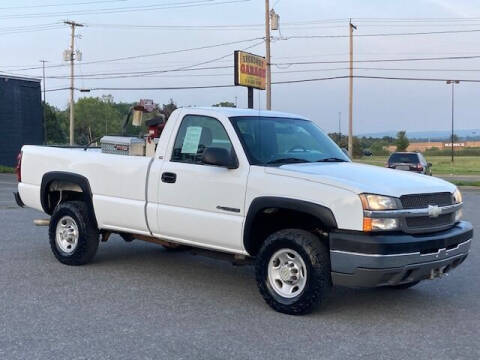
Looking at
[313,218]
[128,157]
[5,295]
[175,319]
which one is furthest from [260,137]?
[5,295]

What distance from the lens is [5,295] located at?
6.20 metres

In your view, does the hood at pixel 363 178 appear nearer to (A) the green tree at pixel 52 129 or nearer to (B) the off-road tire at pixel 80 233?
(B) the off-road tire at pixel 80 233

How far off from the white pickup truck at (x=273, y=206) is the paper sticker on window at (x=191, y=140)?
1 cm

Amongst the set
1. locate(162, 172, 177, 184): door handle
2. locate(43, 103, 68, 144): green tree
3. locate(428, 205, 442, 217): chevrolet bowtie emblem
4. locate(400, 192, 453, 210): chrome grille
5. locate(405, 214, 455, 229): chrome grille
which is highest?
locate(43, 103, 68, 144): green tree

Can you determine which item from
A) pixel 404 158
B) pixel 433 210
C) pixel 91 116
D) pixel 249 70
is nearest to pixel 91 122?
pixel 91 116

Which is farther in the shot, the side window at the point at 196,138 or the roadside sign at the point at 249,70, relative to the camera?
the roadside sign at the point at 249,70

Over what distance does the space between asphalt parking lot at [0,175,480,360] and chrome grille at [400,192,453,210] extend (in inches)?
41.5

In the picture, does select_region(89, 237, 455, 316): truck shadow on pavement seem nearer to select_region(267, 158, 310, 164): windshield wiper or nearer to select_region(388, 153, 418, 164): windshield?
select_region(267, 158, 310, 164): windshield wiper

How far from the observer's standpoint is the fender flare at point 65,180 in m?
7.43

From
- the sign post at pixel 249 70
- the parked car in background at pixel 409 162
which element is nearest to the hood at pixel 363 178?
the parked car in background at pixel 409 162

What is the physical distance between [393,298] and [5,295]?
3980 mm

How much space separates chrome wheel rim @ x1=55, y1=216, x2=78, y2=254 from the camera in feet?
25.2

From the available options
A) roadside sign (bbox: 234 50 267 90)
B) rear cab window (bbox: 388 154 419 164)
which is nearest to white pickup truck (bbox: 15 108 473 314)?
rear cab window (bbox: 388 154 419 164)

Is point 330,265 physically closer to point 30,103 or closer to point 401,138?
point 30,103
